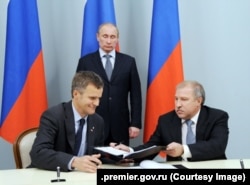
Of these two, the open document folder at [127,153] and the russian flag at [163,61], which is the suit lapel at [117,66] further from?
the open document folder at [127,153]

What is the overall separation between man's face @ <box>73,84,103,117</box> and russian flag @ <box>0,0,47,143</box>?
1422mm

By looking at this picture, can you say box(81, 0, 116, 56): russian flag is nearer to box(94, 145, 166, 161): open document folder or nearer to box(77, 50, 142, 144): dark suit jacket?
box(77, 50, 142, 144): dark suit jacket

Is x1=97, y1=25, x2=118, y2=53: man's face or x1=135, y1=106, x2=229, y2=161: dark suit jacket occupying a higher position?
x1=97, y1=25, x2=118, y2=53: man's face

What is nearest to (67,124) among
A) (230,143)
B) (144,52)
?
(144,52)

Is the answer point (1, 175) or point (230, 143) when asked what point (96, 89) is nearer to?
point (1, 175)

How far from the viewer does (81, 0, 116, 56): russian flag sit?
4.18 metres

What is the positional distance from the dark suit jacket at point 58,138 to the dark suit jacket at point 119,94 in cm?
100

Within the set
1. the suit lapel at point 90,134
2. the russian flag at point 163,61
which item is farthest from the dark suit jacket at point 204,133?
the russian flag at point 163,61

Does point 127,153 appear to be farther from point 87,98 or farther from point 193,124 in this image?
point 193,124

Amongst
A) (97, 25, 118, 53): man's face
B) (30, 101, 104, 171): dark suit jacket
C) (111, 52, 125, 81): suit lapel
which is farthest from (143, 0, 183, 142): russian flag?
(30, 101, 104, 171): dark suit jacket

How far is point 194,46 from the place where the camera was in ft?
15.1

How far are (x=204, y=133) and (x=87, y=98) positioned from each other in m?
0.90

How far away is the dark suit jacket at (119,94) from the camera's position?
155 inches

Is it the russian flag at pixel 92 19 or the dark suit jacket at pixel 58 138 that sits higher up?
the russian flag at pixel 92 19
